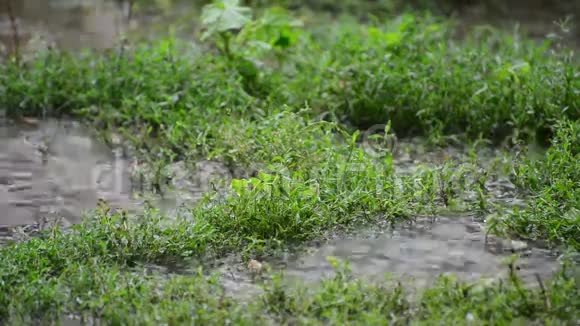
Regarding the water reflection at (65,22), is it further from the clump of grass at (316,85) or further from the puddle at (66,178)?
the puddle at (66,178)

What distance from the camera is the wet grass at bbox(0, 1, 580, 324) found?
3.51 m

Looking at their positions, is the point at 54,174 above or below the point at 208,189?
below

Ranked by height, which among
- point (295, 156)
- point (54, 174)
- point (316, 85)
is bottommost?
point (54, 174)

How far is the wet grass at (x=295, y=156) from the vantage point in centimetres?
351

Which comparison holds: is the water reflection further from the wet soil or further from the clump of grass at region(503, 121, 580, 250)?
the clump of grass at region(503, 121, 580, 250)

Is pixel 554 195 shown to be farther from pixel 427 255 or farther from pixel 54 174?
pixel 54 174

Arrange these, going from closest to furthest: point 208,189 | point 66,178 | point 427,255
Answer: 1. point 427,255
2. point 208,189
3. point 66,178

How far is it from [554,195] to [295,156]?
1393 millimetres

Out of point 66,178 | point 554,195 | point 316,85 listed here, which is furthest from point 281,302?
point 316,85

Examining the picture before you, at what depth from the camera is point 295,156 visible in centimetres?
479

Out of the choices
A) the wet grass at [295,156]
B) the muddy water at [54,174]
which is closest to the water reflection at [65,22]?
the wet grass at [295,156]

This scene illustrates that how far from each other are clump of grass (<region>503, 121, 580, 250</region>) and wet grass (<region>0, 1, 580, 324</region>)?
0.04 feet

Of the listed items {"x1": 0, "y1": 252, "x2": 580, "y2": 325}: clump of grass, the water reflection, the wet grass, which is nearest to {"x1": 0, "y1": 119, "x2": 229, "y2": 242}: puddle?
the wet grass

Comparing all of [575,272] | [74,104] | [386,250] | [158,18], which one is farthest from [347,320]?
[158,18]
